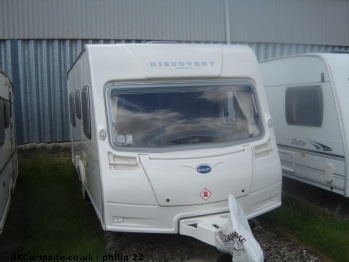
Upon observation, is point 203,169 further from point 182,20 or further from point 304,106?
point 182,20

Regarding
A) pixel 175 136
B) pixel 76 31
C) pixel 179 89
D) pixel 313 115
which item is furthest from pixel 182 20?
pixel 175 136

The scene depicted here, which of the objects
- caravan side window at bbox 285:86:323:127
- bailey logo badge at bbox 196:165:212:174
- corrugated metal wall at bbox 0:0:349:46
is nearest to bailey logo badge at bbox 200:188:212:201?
bailey logo badge at bbox 196:165:212:174

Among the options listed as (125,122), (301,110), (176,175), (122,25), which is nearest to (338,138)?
(301,110)

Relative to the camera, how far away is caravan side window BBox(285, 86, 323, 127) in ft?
21.4

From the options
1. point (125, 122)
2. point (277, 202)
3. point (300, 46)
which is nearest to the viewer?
point (125, 122)

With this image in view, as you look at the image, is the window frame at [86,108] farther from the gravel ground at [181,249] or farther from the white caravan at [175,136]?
the gravel ground at [181,249]

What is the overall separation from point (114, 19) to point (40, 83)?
95.8 inches

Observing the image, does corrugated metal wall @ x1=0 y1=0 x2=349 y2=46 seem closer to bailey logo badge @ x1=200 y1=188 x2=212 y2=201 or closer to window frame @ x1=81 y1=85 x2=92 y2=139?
window frame @ x1=81 y1=85 x2=92 y2=139

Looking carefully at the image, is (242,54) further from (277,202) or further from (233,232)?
(233,232)

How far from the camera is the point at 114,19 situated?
10656mm

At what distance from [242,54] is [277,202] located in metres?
1.99

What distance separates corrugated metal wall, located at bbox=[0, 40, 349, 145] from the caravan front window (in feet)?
19.3

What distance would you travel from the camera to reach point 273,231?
19.7 feet

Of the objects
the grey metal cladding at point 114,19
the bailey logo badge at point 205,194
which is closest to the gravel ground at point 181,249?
the bailey logo badge at point 205,194
